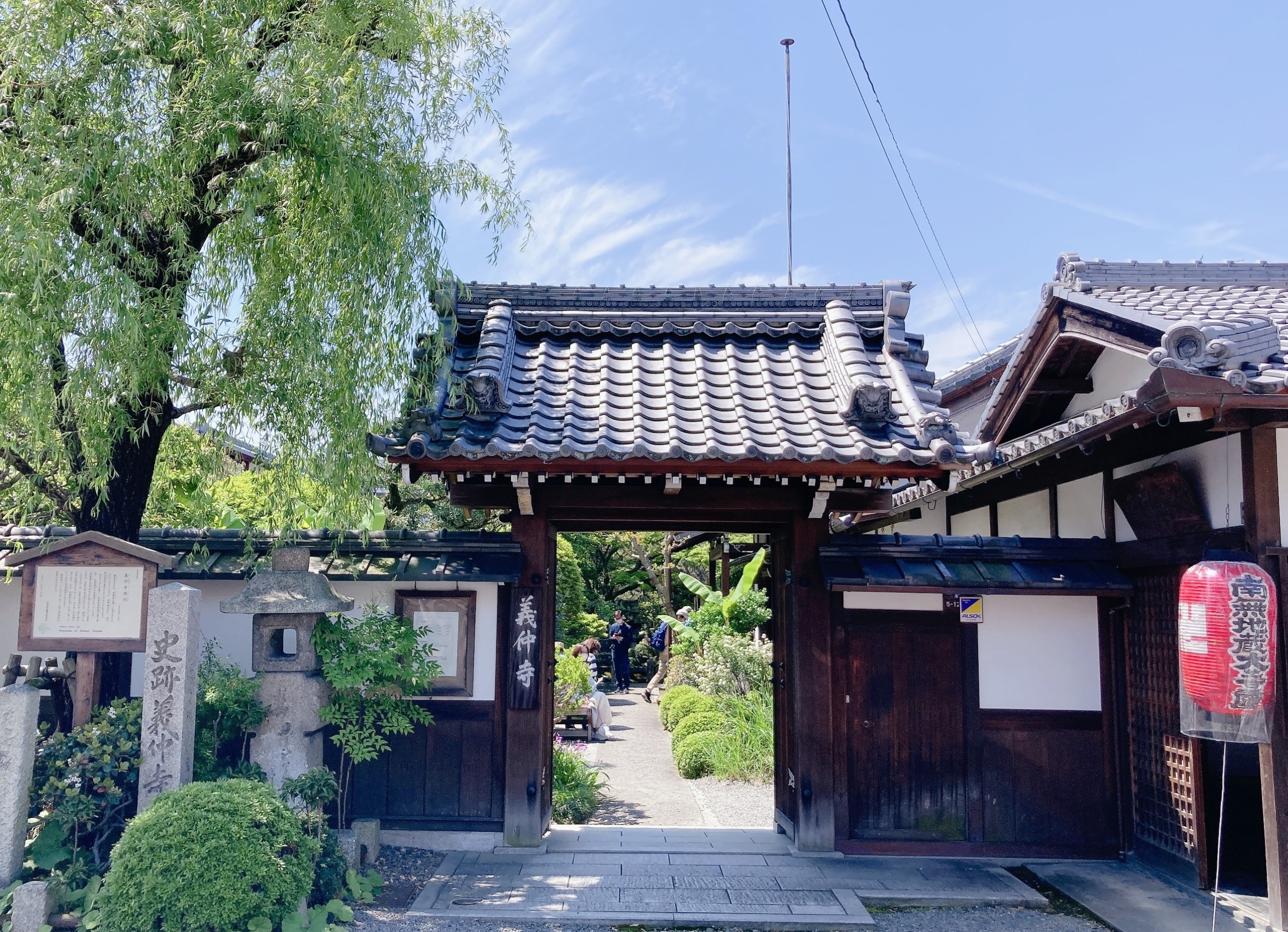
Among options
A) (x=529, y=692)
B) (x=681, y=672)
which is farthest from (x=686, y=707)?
(x=529, y=692)

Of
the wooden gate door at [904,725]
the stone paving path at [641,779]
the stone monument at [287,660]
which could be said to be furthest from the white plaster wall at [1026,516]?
the stone monument at [287,660]

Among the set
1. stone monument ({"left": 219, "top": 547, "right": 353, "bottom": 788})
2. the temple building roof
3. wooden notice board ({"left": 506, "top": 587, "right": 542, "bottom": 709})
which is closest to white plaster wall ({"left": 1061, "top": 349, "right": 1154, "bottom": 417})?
the temple building roof

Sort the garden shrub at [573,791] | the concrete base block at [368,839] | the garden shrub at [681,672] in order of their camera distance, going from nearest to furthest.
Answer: the concrete base block at [368,839] < the garden shrub at [573,791] < the garden shrub at [681,672]

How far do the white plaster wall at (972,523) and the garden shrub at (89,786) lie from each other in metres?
9.19

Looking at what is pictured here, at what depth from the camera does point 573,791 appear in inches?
416

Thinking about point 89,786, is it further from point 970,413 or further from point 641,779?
point 970,413

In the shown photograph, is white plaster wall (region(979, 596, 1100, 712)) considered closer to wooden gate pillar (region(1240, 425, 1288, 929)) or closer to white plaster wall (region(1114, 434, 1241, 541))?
white plaster wall (region(1114, 434, 1241, 541))

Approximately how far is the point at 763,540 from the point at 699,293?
8.76 m

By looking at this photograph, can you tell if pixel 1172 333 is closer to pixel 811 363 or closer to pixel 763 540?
pixel 811 363

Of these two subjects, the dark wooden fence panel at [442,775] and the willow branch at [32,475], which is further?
the dark wooden fence panel at [442,775]

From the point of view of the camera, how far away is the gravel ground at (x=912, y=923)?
6406mm

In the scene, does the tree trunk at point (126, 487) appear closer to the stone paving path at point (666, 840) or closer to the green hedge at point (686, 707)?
the stone paving path at point (666, 840)

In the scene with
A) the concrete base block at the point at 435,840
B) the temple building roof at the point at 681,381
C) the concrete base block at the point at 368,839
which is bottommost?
the concrete base block at the point at 435,840

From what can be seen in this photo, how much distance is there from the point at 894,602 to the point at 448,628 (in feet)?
14.0
